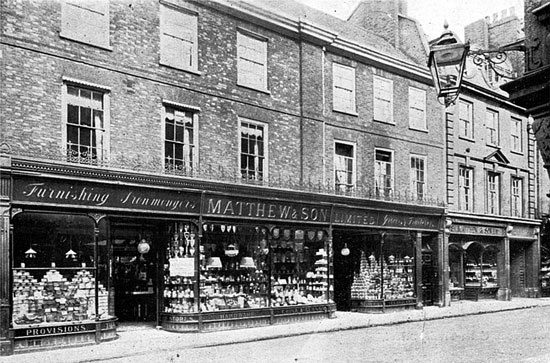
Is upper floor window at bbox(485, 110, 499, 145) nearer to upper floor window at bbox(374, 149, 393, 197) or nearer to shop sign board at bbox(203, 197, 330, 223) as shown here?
upper floor window at bbox(374, 149, 393, 197)

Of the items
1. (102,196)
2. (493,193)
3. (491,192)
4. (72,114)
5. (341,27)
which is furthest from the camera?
(493,193)

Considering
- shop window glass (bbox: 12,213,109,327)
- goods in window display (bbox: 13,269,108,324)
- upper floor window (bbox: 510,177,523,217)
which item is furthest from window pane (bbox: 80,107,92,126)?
upper floor window (bbox: 510,177,523,217)

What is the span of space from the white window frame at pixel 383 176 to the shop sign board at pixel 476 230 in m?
3.40

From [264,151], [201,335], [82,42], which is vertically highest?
[82,42]

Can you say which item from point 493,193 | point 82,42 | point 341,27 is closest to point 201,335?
point 82,42

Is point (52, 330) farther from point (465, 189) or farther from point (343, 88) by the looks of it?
point (465, 189)

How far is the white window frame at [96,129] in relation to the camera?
1325cm

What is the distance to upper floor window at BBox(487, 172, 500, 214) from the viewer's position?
1028 inches

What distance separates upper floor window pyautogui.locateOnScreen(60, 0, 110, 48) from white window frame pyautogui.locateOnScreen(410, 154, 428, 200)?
40.8 ft

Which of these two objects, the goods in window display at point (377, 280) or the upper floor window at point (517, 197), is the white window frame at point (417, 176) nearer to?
the goods in window display at point (377, 280)

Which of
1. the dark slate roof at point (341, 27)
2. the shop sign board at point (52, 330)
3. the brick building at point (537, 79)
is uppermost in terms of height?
the dark slate roof at point (341, 27)

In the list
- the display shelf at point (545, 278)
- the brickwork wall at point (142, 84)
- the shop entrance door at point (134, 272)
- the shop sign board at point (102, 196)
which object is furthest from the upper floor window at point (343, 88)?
the display shelf at point (545, 278)

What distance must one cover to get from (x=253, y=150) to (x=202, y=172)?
2.06 m

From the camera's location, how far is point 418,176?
75.1 feet
